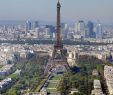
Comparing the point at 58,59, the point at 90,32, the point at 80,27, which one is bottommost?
the point at 58,59

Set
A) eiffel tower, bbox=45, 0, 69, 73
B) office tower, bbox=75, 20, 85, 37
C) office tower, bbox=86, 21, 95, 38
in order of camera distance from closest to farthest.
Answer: eiffel tower, bbox=45, 0, 69, 73, office tower, bbox=86, 21, 95, 38, office tower, bbox=75, 20, 85, 37

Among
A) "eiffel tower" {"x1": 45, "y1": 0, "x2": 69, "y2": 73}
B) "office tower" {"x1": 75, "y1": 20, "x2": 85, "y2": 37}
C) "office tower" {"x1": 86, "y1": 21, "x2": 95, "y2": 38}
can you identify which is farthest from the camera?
"office tower" {"x1": 75, "y1": 20, "x2": 85, "y2": 37}

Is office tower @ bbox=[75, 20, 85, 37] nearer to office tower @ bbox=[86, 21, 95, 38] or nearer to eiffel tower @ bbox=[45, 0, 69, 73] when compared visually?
office tower @ bbox=[86, 21, 95, 38]

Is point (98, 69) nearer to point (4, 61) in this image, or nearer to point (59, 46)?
point (59, 46)

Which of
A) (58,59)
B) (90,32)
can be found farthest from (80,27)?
(58,59)

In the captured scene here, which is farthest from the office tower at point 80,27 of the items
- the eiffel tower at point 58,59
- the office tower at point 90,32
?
the eiffel tower at point 58,59

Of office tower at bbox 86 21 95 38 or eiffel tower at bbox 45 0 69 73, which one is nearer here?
eiffel tower at bbox 45 0 69 73

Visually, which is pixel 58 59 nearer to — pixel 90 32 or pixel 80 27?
pixel 90 32

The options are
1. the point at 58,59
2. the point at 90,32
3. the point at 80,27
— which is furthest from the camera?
the point at 80,27

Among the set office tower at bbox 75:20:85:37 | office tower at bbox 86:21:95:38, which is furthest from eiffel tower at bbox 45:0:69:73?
office tower at bbox 75:20:85:37

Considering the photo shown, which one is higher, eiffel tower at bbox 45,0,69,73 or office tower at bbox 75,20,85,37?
office tower at bbox 75,20,85,37

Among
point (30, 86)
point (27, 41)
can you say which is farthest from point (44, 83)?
point (27, 41)
